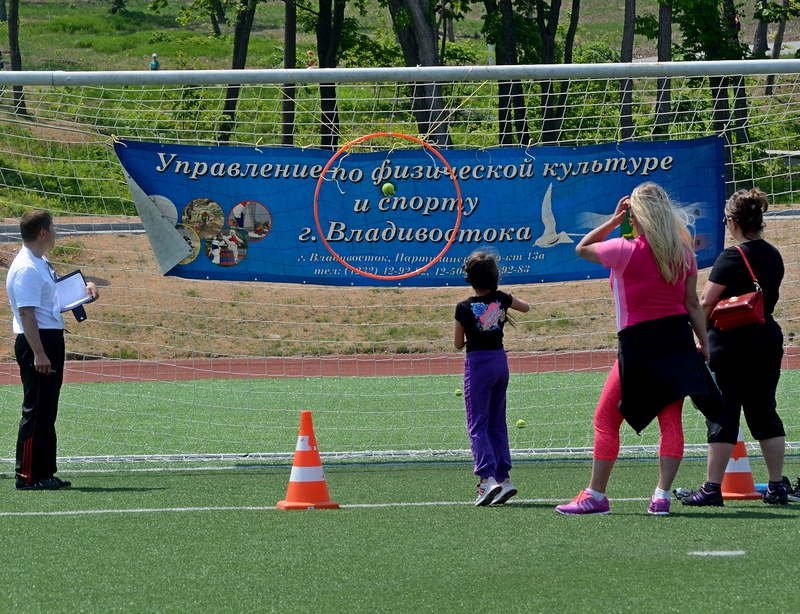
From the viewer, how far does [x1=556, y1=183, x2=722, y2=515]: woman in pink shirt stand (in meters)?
5.43

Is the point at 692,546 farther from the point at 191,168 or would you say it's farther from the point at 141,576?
the point at 191,168

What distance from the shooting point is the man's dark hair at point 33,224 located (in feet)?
23.2

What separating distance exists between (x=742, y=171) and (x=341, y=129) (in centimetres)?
375

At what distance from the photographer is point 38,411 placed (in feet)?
23.4

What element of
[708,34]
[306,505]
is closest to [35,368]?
[306,505]

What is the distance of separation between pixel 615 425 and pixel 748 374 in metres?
0.95

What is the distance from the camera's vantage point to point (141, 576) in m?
4.61

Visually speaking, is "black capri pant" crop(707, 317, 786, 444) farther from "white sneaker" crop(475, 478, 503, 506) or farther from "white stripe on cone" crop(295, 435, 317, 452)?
"white stripe on cone" crop(295, 435, 317, 452)

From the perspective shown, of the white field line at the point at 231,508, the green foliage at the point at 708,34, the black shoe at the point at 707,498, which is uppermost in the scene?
the green foliage at the point at 708,34

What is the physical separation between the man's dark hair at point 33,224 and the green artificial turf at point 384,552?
1.76 m

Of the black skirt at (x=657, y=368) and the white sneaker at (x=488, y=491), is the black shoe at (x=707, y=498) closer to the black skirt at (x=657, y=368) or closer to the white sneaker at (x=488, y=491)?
the black skirt at (x=657, y=368)

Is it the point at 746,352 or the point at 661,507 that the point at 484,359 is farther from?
the point at 746,352

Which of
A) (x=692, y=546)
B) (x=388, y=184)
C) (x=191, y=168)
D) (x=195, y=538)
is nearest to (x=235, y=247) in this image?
(x=191, y=168)

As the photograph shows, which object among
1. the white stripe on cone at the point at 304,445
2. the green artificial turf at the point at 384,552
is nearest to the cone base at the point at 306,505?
the green artificial turf at the point at 384,552
